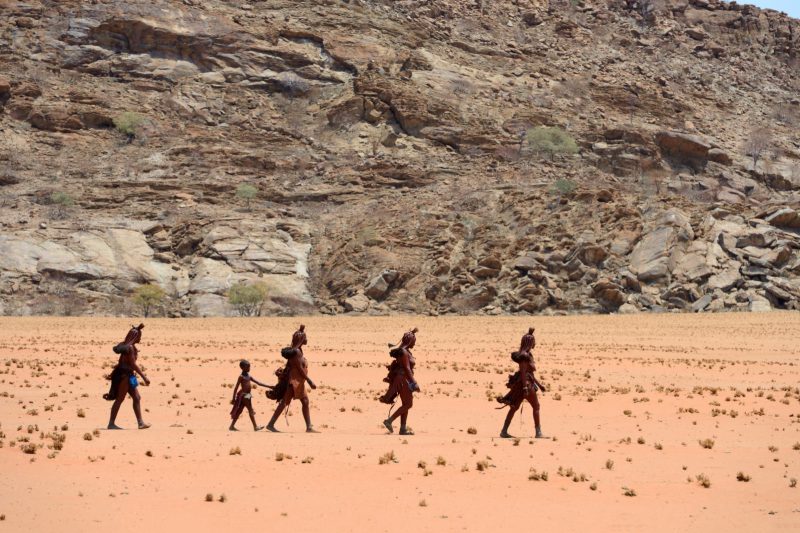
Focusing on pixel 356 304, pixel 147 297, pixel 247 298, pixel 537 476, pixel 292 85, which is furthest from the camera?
pixel 292 85

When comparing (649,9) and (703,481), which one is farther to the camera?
(649,9)

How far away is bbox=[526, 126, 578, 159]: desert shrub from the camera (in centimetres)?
7356

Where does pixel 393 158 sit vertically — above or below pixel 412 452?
above

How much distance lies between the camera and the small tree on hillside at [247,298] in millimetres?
51594

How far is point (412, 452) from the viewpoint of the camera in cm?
1360

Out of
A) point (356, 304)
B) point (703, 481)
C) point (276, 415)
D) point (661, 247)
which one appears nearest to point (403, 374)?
point (276, 415)

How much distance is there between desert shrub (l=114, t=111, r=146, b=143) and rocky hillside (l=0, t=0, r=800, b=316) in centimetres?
17

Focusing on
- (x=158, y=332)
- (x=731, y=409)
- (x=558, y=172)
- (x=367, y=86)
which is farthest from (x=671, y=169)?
(x=731, y=409)

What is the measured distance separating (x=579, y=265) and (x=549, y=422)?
3729cm

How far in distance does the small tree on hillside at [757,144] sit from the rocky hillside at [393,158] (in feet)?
1.09

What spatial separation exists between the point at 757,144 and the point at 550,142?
78.7 feet

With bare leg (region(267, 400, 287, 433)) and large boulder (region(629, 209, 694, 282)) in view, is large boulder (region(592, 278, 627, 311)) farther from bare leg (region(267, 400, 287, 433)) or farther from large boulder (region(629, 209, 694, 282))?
bare leg (region(267, 400, 287, 433))

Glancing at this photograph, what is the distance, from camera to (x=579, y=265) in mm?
54156

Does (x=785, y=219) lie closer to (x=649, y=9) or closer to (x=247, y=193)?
(x=247, y=193)
